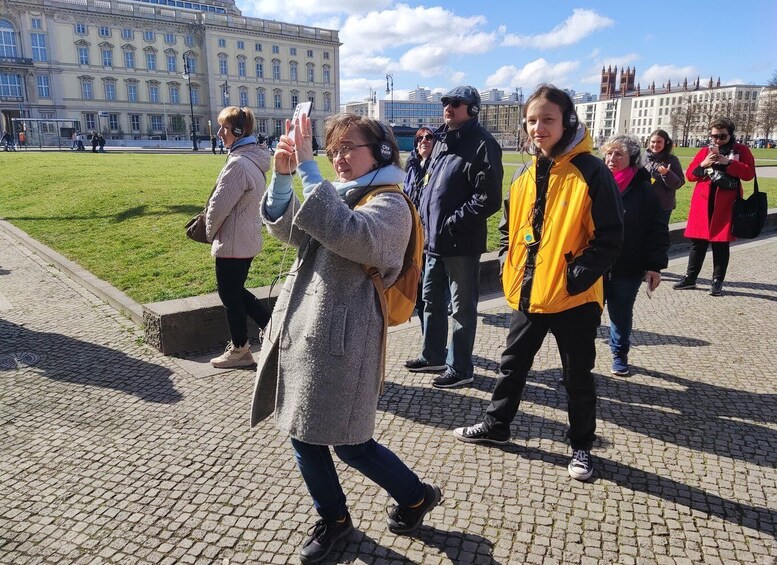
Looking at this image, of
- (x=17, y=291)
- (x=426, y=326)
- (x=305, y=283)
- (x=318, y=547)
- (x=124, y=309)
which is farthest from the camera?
(x=17, y=291)

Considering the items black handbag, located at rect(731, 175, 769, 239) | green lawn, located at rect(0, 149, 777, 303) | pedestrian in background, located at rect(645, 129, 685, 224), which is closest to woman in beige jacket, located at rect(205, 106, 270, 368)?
green lawn, located at rect(0, 149, 777, 303)

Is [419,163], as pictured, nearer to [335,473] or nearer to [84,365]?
[84,365]

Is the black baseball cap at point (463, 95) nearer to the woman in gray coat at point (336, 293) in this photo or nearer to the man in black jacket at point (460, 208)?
the man in black jacket at point (460, 208)

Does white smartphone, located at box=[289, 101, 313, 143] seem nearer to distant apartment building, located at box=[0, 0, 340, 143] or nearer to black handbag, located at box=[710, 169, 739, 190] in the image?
black handbag, located at box=[710, 169, 739, 190]

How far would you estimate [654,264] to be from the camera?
4.23m

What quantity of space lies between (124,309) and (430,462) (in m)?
3.88

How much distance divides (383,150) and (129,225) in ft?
29.5

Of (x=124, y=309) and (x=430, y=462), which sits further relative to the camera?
(x=124, y=309)

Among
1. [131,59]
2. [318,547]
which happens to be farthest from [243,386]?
[131,59]

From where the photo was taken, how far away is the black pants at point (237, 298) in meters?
4.41

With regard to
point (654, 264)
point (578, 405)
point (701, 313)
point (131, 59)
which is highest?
point (131, 59)

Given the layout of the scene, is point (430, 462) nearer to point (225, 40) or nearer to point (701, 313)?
point (701, 313)

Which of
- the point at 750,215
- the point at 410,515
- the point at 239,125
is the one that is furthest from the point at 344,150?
the point at 750,215

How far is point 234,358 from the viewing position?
4.64 metres
